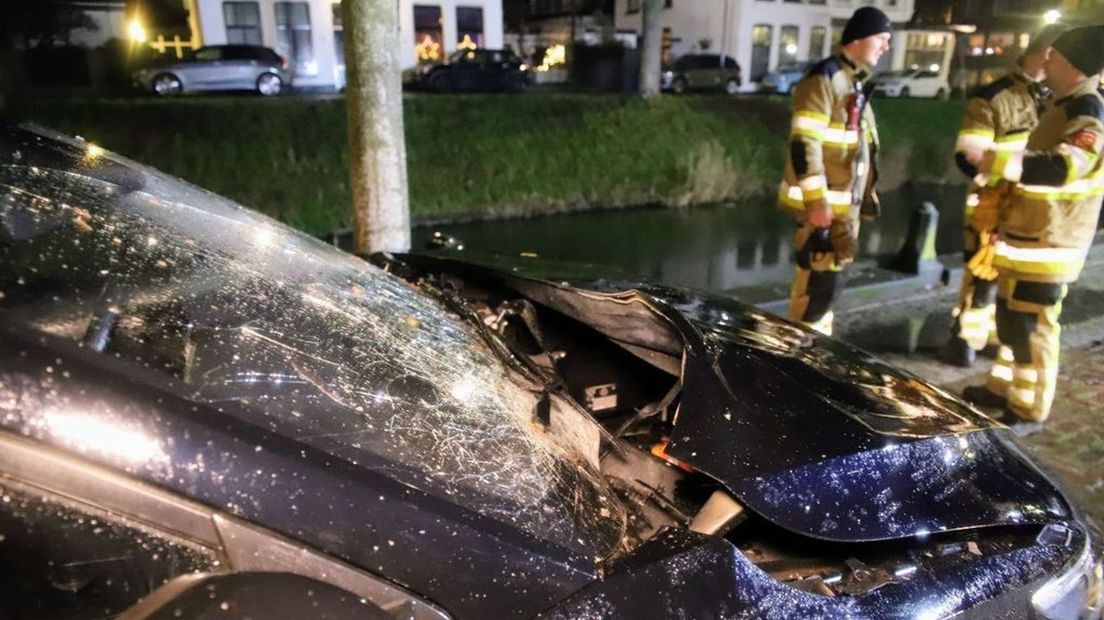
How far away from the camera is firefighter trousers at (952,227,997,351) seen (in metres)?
4.85

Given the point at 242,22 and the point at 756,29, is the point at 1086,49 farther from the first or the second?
the point at 756,29

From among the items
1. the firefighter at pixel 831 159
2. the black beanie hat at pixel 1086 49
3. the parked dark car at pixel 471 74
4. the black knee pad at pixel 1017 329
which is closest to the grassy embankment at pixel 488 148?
the parked dark car at pixel 471 74

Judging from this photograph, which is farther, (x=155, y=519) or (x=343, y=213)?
(x=343, y=213)

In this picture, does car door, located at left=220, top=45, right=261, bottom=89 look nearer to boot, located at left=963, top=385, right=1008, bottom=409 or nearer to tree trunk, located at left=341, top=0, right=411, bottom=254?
tree trunk, located at left=341, top=0, right=411, bottom=254

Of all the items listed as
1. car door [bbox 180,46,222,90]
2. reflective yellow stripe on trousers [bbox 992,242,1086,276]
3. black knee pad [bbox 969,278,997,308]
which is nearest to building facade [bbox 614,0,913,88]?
car door [bbox 180,46,222,90]

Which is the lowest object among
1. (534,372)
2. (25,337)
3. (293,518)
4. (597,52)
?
(534,372)

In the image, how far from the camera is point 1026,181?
3.74m

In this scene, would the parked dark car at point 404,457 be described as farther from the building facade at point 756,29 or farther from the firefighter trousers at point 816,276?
the building facade at point 756,29

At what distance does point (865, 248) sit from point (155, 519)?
35.7 feet

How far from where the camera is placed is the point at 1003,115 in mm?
4617

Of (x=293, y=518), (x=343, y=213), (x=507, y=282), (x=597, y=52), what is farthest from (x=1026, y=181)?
(x=597, y=52)

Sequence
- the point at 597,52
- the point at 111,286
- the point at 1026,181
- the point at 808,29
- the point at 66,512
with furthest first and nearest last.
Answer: the point at 808,29 → the point at 597,52 → the point at 1026,181 → the point at 111,286 → the point at 66,512

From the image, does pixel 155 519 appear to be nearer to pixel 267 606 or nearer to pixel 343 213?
pixel 267 606

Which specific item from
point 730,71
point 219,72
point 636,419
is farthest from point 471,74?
point 636,419
